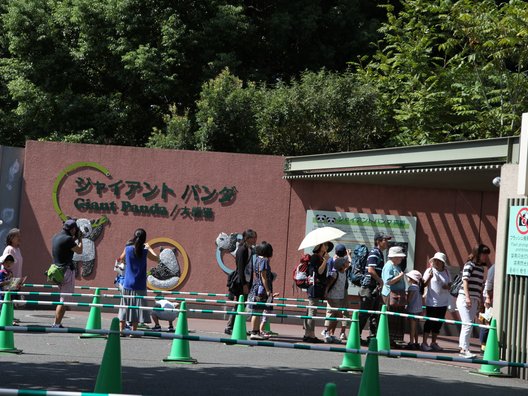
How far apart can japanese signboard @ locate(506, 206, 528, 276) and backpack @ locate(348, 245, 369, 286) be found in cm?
363

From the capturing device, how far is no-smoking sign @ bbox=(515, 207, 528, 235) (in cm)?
1388

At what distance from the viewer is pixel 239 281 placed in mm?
17234

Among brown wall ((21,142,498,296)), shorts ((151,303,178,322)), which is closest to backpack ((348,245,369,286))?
brown wall ((21,142,498,296))

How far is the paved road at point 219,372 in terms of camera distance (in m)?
11.1

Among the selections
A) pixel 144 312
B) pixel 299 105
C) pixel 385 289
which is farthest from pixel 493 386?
pixel 299 105

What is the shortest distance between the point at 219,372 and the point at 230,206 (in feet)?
32.0

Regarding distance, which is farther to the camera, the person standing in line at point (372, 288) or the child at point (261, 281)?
the person standing in line at point (372, 288)

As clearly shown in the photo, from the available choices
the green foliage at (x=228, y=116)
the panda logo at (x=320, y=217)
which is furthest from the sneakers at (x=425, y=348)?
the green foliage at (x=228, y=116)

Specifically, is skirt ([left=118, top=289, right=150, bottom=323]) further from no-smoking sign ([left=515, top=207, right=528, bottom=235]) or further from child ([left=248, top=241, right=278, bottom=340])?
no-smoking sign ([left=515, top=207, right=528, bottom=235])

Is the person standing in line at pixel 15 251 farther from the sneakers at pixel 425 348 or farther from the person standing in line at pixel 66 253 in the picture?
the sneakers at pixel 425 348

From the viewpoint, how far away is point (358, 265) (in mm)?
20062

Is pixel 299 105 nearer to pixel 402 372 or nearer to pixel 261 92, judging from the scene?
pixel 261 92

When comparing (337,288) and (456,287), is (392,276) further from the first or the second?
(456,287)

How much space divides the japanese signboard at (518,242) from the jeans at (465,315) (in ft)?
5.52
